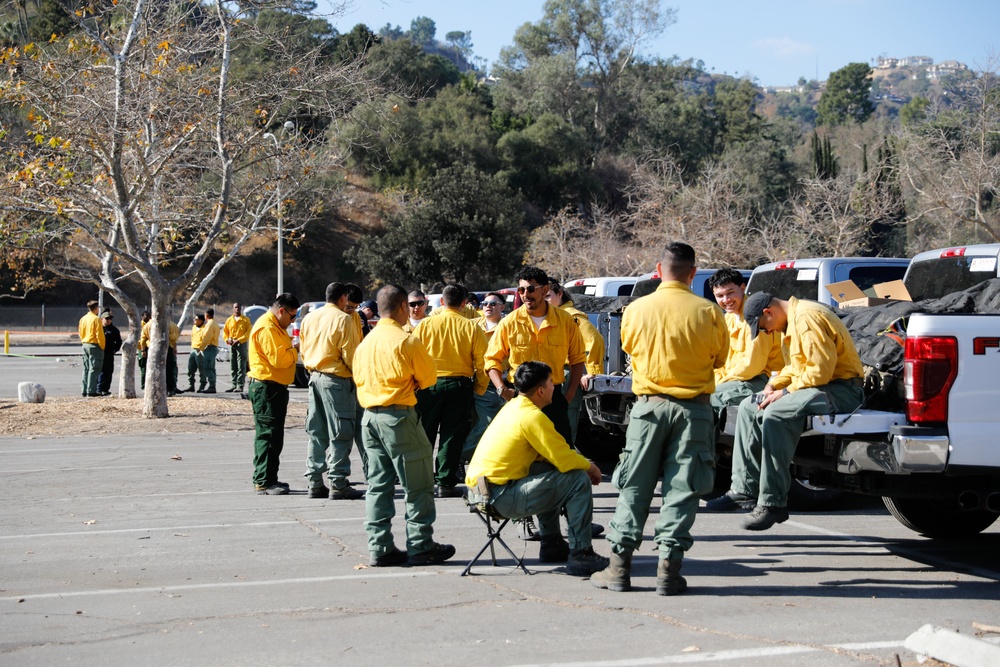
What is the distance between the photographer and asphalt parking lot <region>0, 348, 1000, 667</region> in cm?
529

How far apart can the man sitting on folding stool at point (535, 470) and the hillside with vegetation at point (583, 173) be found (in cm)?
942

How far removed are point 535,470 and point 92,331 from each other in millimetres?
15365

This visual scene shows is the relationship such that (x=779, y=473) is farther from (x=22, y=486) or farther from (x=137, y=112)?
(x=137, y=112)

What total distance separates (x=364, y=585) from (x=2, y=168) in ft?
40.8

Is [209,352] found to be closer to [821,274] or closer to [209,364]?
[209,364]

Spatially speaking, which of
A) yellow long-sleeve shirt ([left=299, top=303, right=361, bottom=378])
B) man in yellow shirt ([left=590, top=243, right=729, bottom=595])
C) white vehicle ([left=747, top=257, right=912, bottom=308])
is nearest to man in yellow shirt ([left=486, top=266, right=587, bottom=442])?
yellow long-sleeve shirt ([left=299, top=303, right=361, bottom=378])

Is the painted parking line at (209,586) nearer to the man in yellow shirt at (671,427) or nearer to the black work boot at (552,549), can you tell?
the black work boot at (552,549)

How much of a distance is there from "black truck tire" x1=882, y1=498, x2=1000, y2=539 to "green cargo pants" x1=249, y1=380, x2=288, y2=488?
5.40 m

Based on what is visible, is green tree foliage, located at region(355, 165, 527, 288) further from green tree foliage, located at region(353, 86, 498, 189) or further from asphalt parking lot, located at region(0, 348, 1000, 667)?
asphalt parking lot, located at region(0, 348, 1000, 667)

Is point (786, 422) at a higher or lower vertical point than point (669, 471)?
higher

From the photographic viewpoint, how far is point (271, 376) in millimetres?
9852

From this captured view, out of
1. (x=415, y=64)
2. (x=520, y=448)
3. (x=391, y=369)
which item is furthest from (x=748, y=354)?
(x=415, y=64)

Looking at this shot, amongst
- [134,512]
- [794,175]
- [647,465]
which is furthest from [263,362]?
[794,175]

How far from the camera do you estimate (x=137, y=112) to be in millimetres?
14555
